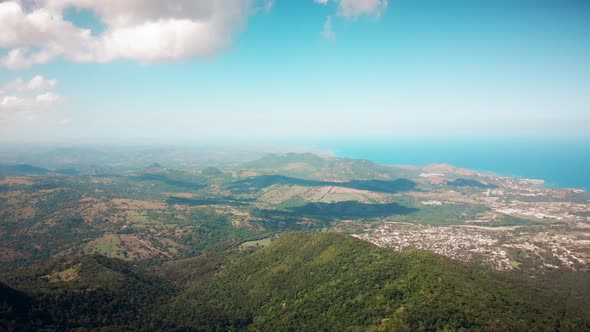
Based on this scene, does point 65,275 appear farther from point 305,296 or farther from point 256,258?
point 305,296

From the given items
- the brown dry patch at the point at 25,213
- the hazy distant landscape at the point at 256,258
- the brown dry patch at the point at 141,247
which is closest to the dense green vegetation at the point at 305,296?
the hazy distant landscape at the point at 256,258

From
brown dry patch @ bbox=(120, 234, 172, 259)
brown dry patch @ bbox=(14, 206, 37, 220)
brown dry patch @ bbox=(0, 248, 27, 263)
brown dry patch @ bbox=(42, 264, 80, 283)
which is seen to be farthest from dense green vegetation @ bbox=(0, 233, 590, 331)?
brown dry patch @ bbox=(14, 206, 37, 220)

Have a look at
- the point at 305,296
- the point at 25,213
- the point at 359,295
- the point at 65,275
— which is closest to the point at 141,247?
the point at 65,275

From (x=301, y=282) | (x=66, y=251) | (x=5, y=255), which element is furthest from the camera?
(x=66, y=251)

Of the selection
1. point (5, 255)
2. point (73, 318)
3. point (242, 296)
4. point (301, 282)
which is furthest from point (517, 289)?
point (5, 255)

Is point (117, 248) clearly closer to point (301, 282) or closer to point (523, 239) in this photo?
point (301, 282)

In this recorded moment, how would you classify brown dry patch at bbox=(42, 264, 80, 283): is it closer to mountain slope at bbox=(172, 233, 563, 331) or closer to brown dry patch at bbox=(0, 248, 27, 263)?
mountain slope at bbox=(172, 233, 563, 331)
